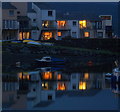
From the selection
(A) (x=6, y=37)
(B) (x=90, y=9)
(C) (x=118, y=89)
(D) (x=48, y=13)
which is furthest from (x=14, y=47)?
(C) (x=118, y=89)

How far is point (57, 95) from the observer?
1017 cm

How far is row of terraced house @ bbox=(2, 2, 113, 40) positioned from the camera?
84.0 ft

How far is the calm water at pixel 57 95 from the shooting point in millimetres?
8336

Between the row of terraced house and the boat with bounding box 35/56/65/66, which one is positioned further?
the row of terraced house

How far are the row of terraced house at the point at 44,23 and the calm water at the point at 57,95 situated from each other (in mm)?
10658

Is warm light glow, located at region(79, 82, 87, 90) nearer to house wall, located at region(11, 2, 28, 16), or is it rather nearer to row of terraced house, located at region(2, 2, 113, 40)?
row of terraced house, located at region(2, 2, 113, 40)

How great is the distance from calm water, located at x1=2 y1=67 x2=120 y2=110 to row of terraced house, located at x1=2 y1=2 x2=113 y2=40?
10.7 meters

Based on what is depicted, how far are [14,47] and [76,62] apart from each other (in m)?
3.33

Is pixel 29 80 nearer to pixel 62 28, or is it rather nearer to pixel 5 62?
pixel 5 62

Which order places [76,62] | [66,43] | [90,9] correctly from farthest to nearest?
[90,9] → [66,43] → [76,62]

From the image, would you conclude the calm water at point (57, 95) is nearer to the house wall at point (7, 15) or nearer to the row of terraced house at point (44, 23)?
the house wall at point (7, 15)

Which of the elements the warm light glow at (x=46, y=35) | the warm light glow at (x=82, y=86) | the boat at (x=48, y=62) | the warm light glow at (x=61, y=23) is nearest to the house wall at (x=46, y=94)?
the warm light glow at (x=82, y=86)

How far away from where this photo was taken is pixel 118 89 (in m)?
11.4

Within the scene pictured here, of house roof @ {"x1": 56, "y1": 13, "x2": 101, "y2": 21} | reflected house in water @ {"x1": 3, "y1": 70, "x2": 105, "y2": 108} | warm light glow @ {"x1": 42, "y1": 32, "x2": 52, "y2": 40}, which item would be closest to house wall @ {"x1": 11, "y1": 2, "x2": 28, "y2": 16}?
warm light glow @ {"x1": 42, "y1": 32, "x2": 52, "y2": 40}
